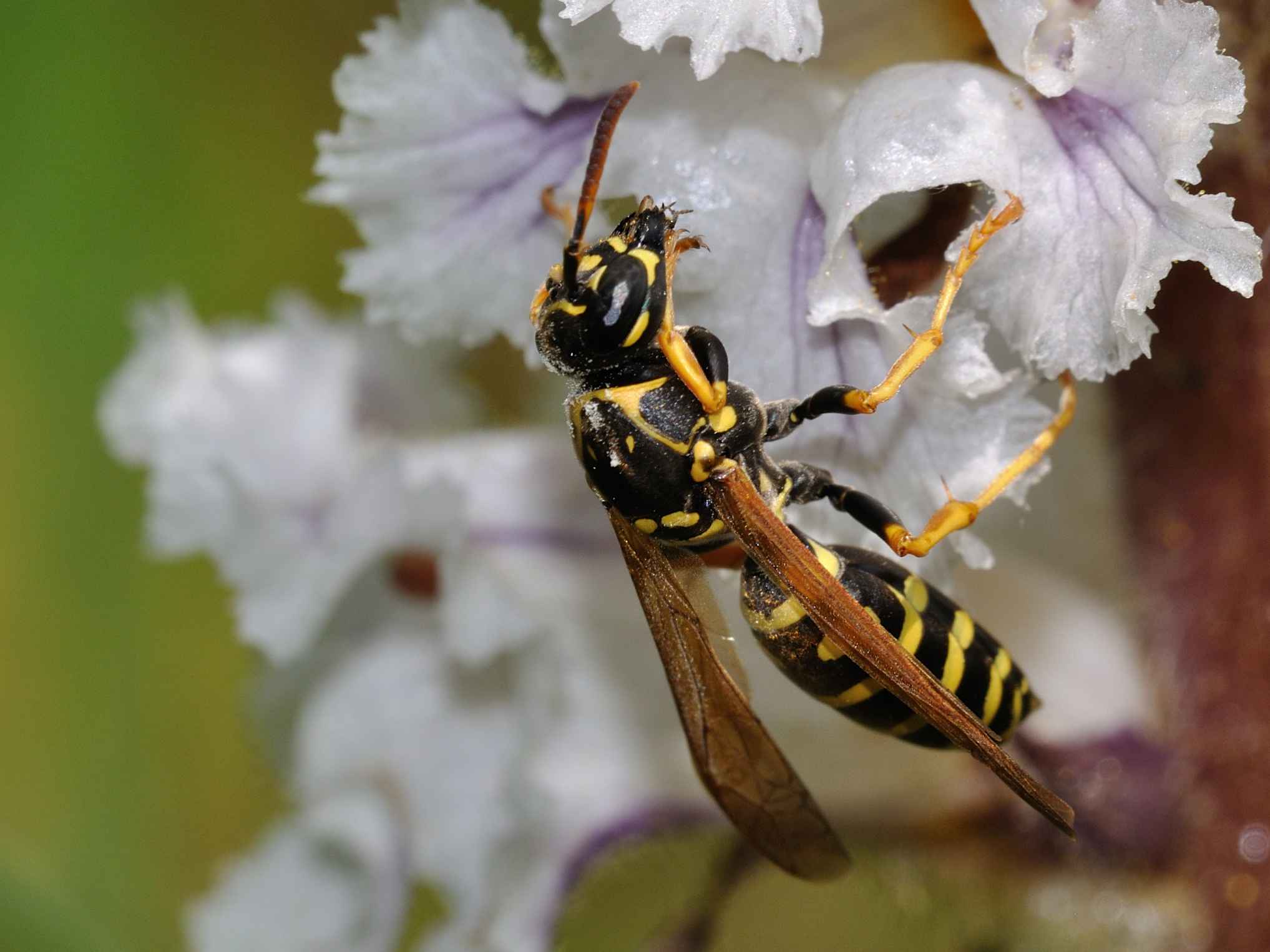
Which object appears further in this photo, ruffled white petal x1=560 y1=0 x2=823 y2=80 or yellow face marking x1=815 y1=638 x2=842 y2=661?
yellow face marking x1=815 y1=638 x2=842 y2=661

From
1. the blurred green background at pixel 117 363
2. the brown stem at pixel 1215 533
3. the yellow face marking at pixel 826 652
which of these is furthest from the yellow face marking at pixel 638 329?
the blurred green background at pixel 117 363

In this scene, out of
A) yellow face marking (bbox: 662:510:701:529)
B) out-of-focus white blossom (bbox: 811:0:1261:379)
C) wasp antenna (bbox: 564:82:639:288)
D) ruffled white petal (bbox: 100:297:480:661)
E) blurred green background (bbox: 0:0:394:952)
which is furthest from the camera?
blurred green background (bbox: 0:0:394:952)

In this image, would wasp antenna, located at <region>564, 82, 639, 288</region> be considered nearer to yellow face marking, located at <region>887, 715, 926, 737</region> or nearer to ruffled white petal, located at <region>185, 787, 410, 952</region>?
yellow face marking, located at <region>887, 715, 926, 737</region>

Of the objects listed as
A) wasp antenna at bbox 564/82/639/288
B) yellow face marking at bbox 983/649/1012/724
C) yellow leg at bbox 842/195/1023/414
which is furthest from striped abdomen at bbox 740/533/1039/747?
wasp antenna at bbox 564/82/639/288

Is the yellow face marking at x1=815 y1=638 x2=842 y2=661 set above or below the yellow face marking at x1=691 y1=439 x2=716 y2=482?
below

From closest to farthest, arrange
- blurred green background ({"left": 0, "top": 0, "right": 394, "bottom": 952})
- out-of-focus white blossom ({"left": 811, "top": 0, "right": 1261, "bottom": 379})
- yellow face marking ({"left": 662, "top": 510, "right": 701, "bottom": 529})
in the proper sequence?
out-of-focus white blossom ({"left": 811, "top": 0, "right": 1261, "bottom": 379})
yellow face marking ({"left": 662, "top": 510, "right": 701, "bottom": 529})
blurred green background ({"left": 0, "top": 0, "right": 394, "bottom": 952})

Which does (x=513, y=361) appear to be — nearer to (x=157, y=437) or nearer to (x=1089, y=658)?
(x=157, y=437)

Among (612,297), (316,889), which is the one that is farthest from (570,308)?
(316,889)
